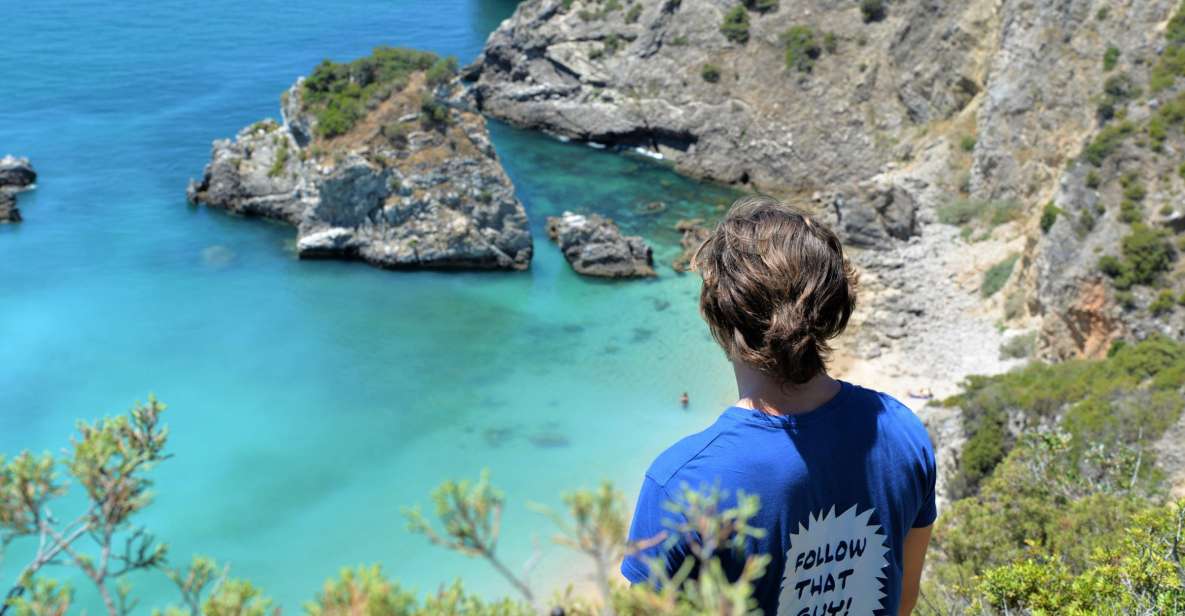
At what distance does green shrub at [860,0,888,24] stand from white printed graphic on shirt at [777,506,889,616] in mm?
39255

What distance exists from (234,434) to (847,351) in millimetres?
15293

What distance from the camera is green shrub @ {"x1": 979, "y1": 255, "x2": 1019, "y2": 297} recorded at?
85.1ft

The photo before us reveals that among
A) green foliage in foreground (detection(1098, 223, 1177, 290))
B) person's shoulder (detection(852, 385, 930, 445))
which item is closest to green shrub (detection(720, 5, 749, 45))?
green foliage in foreground (detection(1098, 223, 1177, 290))

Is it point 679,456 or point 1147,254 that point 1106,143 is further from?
point 679,456

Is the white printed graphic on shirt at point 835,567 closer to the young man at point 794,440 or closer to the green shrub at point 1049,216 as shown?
the young man at point 794,440

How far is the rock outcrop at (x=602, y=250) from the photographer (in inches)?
1174

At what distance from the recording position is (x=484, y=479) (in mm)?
2098

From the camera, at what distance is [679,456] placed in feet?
9.21

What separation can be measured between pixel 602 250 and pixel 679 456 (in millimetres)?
27313

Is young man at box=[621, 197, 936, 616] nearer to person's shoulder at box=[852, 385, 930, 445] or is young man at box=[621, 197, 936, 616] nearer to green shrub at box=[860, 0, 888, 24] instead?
person's shoulder at box=[852, 385, 930, 445]

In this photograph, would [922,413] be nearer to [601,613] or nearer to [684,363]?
[684,363]

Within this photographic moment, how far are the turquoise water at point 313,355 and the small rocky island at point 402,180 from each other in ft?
2.95

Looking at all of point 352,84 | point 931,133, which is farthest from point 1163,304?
point 352,84

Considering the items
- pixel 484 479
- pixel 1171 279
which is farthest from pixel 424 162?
pixel 484 479
